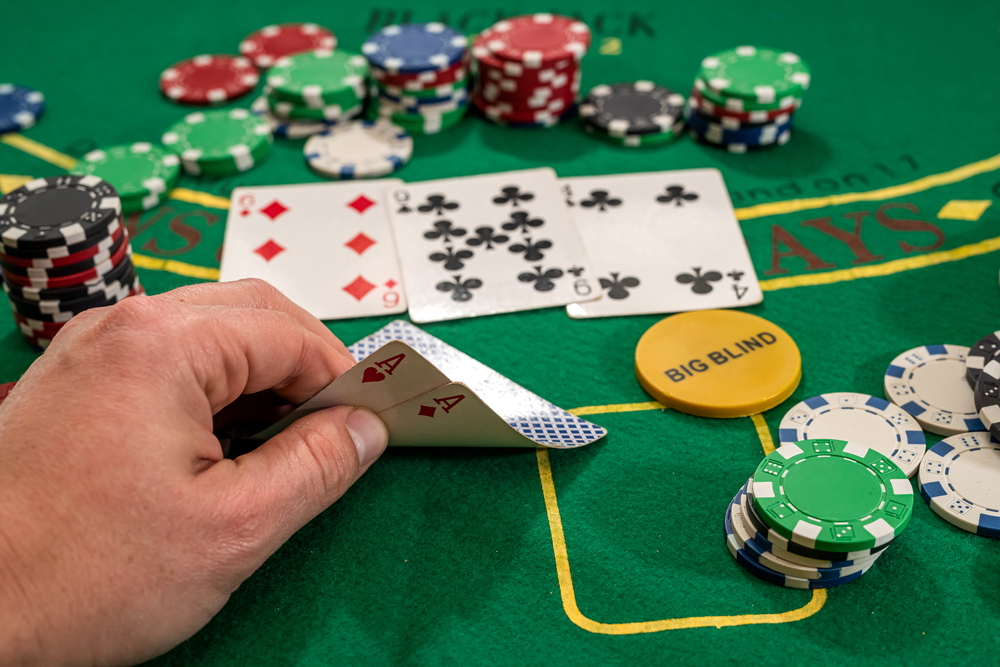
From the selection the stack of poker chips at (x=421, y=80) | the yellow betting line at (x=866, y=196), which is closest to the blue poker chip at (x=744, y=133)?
the yellow betting line at (x=866, y=196)

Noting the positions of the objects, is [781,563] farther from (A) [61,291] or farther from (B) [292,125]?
(B) [292,125]

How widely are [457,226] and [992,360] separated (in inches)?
64.9

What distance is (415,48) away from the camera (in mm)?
3561

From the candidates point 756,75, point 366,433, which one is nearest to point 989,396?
point 366,433

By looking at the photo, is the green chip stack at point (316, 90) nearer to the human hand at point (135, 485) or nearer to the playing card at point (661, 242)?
the playing card at point (661, 242)

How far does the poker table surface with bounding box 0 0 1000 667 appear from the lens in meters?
1.75

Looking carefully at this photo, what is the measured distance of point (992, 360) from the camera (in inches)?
84.1

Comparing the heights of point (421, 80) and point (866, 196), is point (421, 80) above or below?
above

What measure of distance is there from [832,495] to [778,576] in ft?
0.66

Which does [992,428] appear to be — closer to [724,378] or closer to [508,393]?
[724,378]

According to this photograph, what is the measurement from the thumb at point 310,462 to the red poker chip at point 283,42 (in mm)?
2655

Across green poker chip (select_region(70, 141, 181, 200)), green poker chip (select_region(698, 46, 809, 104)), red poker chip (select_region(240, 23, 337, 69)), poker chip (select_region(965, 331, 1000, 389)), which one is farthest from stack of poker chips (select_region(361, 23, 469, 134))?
poker chip (select_region(965, 331, 1000, 389))

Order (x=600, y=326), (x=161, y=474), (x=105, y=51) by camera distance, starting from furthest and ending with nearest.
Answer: (x=105, y=51)
(x=600, y=326)
(x=161, y=474)

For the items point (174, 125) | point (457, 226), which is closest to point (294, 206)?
point (457, 226)
